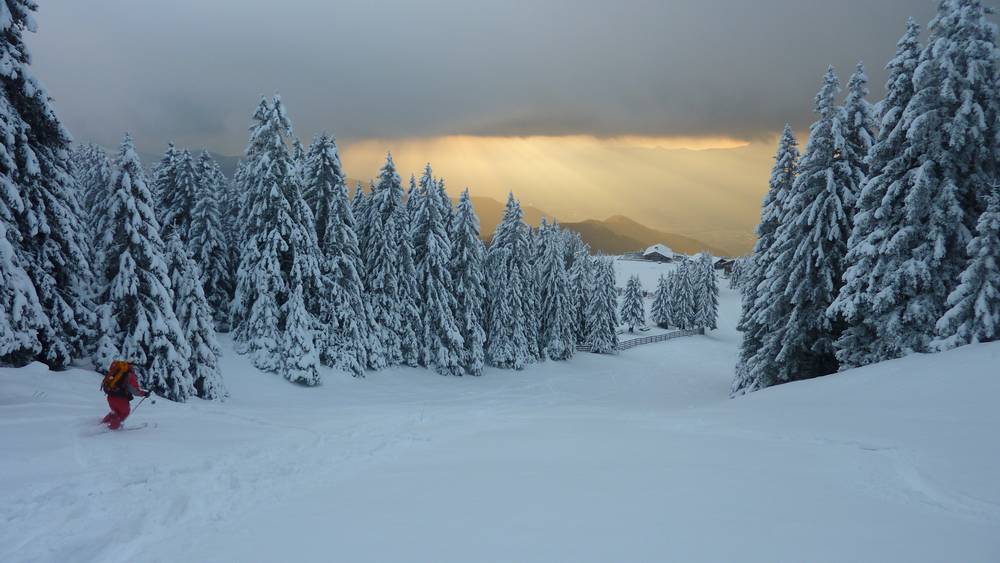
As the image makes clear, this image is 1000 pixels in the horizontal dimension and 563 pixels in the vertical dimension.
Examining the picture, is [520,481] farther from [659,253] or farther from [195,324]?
[659,253]

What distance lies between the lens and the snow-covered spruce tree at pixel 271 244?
2684 centimetres

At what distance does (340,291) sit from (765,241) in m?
25.0

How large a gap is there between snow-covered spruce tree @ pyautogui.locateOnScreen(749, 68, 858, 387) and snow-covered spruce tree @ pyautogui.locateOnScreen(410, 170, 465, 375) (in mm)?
20021

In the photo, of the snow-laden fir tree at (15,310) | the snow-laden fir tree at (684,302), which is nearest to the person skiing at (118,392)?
the snow-laden fir tree at (15,310)

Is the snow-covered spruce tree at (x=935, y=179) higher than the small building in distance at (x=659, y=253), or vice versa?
the small building in distance at (x=659, y=253)

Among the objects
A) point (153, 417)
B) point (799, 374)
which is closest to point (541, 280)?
point (799, 374)

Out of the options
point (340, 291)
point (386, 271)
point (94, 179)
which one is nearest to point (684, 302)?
point (386, 271)

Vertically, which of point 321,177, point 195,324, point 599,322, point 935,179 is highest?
point 321,177

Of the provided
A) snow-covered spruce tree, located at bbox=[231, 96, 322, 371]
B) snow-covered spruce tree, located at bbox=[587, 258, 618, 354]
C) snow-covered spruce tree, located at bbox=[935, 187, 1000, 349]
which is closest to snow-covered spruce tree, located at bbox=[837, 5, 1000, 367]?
snow-covered spruce tree, located at bbox=[935, 187, 1000, 349]

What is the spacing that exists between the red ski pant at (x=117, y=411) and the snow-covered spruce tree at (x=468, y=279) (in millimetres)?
26294

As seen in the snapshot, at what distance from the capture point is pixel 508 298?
4203 cm

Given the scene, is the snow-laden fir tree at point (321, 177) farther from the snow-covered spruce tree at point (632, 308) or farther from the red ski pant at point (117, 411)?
the snow-covered spruce tree at point (632, 308)

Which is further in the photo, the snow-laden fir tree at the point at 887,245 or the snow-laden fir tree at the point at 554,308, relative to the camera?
the snow-laden fir tree at the point at 554,308

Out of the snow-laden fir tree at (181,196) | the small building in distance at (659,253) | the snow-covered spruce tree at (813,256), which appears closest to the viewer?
the snow-covered spruce tree at (813,256)
